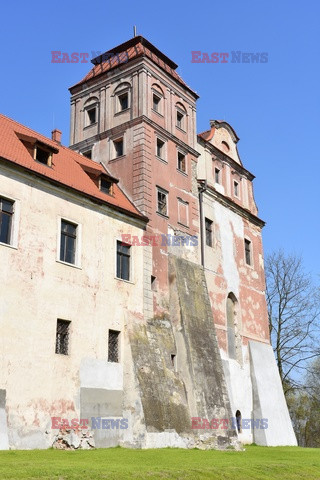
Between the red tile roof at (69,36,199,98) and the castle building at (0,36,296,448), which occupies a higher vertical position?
the red tile roof at (69,36,199,98)

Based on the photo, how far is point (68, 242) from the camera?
19.8m

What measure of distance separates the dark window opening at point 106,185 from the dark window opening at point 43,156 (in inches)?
110

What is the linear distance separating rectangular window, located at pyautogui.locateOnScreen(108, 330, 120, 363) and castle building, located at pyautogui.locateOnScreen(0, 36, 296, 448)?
5 centimetres

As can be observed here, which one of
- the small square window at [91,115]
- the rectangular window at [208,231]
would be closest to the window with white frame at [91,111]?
the small square window at [91,115]

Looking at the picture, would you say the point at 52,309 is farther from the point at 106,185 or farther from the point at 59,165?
the point at 106,185

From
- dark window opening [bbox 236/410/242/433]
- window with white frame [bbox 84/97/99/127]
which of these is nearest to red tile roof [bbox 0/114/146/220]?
window with white frame [bbox 84/97/99/127]

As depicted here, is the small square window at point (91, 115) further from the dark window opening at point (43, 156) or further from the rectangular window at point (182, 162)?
the dark window opening at point (43, 156)

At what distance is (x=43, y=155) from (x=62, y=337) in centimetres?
700

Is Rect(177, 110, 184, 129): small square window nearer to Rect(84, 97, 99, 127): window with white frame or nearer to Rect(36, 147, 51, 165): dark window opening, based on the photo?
Rect(84, 97, 99, 127): window with white frame

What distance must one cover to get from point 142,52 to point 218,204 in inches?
338

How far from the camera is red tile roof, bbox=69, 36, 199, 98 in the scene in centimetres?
2684

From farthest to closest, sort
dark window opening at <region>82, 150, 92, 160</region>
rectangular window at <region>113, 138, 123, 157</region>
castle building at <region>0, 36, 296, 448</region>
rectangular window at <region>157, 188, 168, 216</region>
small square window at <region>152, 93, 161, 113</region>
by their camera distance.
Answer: dark window opening at <region>82, 150, 92, 160</region> → small square window at <region>152, 93, 161, 113</region> → rectangular window at <region>113, 138, 123, 157</region> → rectangular window at <region>157, 188, 168, 216</region> → castle building at <region>0, 36, 296, 448</region>

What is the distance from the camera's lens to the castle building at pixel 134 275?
17750mm

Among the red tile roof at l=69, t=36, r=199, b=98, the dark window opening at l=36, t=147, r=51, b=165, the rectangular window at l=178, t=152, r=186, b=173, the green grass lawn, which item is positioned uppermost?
the red tile roof at l=69, t=36, r=199, b=98
